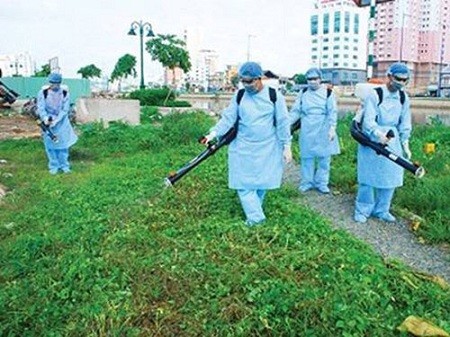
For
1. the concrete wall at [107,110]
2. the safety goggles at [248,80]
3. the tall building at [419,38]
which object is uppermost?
the tall building at [419,38]

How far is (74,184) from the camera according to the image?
7.23 metres

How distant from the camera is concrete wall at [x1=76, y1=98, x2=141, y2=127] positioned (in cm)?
1559

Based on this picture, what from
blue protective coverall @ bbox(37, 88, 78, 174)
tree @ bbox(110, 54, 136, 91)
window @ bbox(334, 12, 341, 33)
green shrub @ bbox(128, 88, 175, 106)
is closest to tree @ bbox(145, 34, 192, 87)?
green shrub @ bbox(128, 88, 175, 106)

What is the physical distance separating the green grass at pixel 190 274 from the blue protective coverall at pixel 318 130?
753mm

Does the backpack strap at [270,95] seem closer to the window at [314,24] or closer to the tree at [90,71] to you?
the tree at [90,71]

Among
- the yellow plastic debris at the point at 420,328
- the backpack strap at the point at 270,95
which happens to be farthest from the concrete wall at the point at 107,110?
the yellow plastic debris at the point at 420,328

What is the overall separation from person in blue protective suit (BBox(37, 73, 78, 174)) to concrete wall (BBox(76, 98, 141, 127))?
7.02 meters

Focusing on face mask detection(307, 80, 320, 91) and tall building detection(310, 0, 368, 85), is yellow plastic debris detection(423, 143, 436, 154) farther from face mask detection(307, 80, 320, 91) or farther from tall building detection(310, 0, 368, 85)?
tall building detection(310, 0, 368, 85)

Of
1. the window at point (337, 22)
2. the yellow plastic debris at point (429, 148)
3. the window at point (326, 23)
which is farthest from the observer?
the window at point (326, 23)

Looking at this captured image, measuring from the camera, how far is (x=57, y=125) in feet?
27.2

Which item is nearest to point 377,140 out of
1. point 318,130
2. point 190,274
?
point 318,130

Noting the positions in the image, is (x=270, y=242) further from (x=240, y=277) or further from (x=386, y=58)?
(x=386, y=58)

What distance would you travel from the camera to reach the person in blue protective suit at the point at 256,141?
4.98 m

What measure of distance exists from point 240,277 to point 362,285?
804 mm
